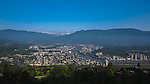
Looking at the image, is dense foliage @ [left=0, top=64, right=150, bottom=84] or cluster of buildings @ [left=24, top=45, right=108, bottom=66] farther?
cluster of buildings @ [left=24, top=45, right=108, bottom=66]

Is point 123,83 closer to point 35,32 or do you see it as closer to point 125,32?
point 125,32

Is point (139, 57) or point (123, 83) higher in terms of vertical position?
point (123, 83)

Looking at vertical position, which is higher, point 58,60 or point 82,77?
point 82,77

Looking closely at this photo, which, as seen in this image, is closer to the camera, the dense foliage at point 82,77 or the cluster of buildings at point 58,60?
the dense foliage at point 82,77

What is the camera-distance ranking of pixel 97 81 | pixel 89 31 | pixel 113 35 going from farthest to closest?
pixel 89 31
pixel 113 35
pixel 97 81

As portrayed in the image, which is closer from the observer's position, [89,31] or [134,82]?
[134,82]

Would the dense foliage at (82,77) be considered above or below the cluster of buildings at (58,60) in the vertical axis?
above

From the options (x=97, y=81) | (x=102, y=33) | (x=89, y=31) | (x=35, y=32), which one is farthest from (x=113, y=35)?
(x=97, y=81)

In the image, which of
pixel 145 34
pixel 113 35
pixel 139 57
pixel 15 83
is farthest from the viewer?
pixel 113 35

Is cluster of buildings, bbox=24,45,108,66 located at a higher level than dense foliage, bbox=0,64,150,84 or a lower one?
lower

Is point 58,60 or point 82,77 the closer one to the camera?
point 82,77

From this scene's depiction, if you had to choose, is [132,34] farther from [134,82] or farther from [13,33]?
[134,82]
